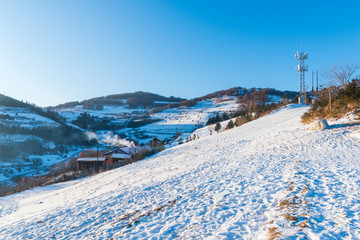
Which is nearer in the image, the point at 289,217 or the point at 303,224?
the point at 303,224

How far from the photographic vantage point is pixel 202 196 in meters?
5.97

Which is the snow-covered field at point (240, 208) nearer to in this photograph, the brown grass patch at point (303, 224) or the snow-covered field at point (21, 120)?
the brown grass patch at point (303, 224)

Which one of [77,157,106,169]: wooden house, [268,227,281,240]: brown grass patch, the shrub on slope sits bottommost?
[77,157,106,169]: wooden house

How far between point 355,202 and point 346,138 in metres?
8.89

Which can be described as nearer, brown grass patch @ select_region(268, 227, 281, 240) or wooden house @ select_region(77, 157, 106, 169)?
brown grass patch @ select_region(268, 227, 281, 240)

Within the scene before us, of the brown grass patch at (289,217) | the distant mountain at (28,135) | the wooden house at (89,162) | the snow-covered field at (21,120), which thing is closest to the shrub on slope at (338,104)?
the brown grass patch at (289,217)

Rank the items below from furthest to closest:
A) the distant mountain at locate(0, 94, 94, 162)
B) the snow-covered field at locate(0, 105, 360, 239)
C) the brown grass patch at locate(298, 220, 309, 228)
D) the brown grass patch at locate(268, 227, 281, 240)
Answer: the distant mountain at locate(0, 94, 94, 162) < the snow-covered field at locate(0, 105, 360, 239) < the brown grass patch at locate(298, 220, 309, 228) < the brown grass patch at locate(268, 227, 281, 240)

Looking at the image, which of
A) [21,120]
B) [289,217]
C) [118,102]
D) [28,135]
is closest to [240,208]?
[289,217]

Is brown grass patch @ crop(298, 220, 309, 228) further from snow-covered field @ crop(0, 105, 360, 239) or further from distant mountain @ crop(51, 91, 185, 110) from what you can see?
distant mountain @ crop(51, 91, 185, 110)

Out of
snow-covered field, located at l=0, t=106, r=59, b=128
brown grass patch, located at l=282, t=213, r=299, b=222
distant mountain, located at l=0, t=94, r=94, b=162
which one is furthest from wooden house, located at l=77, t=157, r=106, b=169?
snow-covered field, located at l=0, t=106, r=59, b=128

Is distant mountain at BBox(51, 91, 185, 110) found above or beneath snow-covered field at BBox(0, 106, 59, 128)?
above

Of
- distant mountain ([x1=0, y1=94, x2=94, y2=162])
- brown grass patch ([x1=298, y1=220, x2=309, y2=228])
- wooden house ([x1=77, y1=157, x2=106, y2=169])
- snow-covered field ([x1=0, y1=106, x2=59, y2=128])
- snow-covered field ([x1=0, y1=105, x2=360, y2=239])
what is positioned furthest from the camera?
snow-covered field ([x1=0, y1=106, x2=59, y2=128])

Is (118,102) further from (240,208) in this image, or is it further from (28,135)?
(240,208)

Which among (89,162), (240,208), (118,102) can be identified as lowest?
(89,162)
